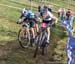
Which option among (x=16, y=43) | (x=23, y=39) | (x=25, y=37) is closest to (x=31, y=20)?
(x=25, y=37)

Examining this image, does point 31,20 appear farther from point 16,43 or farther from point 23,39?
point 16,43

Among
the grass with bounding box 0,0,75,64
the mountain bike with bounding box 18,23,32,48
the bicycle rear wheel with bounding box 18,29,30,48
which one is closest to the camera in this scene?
the grass with bounding box 0,0,75,64

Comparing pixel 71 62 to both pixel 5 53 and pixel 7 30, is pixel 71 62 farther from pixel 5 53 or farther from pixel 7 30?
pixel 7 30

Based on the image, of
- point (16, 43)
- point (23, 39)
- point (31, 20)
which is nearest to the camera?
point (31, 20)

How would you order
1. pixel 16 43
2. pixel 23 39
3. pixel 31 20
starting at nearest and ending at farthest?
pixel 31 20 < pixel 23 39 < pixel 16 43

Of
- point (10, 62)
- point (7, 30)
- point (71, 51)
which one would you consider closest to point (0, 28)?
point (7, 30)

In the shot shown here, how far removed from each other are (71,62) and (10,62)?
116 inches

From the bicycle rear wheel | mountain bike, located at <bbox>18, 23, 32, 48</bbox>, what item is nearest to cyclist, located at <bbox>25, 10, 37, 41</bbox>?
mountain bike, located at <bbox>18, 23, 32, 48</bbox>

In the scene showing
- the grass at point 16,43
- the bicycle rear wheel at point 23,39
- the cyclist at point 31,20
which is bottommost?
the grass at point 16,43

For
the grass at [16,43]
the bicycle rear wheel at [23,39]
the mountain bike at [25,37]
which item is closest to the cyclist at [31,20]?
the mountain bike at [25,37]

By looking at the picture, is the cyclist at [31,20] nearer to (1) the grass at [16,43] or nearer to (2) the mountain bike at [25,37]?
(2) the mountain bike at [25,37]

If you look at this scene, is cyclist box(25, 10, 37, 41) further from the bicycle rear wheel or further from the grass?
the grass

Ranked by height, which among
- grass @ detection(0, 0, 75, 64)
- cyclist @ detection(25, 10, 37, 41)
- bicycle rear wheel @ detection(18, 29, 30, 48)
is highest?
cyclist @ detection(25, 10, 37, 41)

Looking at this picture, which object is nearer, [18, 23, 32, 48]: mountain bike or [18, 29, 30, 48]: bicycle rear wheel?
[18, 23, 32, 48]: mountain bike
